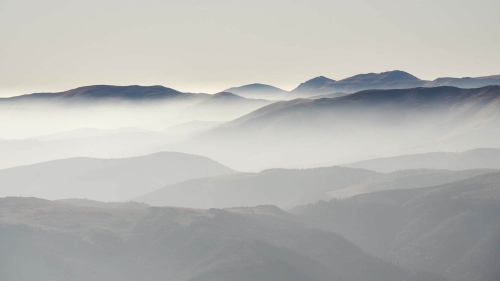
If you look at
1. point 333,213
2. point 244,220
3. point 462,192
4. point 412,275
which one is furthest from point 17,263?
point 462,192

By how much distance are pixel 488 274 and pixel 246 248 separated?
110 ft

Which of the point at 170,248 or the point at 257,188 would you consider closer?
the point at 170,248

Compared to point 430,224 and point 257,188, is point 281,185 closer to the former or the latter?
point 257,188

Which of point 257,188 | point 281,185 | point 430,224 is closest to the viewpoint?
point 430,224

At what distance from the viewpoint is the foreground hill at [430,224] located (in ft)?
308

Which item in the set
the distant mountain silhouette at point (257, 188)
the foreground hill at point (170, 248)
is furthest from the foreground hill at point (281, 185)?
the foreground hill at point (170, 248)

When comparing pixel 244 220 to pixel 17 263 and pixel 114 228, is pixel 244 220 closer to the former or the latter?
pixel 114 228

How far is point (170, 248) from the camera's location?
92062 mm

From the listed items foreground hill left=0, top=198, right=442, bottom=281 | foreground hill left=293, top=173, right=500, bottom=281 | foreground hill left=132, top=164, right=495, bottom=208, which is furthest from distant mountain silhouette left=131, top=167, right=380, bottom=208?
foreground hill left=0, top=198, right=442, bottom=281

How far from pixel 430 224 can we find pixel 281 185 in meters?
72.5

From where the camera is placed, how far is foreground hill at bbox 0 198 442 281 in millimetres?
79562

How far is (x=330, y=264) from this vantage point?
285 ft

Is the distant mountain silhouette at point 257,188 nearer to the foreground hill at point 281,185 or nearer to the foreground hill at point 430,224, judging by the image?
the foreground hill at point 281,185

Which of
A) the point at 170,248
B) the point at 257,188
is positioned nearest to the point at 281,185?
the point at 257,188
